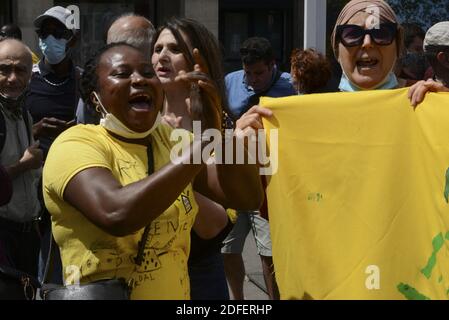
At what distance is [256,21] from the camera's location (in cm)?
1419

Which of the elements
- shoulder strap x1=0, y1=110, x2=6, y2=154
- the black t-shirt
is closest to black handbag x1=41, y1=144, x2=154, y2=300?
shoulder strap x1=0, y1=110, x2=6, y2=154

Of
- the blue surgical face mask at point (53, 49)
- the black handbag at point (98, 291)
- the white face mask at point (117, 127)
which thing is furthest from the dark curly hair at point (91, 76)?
the blue surgical face mask at point (53, 49)

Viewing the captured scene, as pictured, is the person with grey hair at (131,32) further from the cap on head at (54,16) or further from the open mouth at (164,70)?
the cap on head at (54,16)

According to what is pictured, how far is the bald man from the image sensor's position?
17.0 ft

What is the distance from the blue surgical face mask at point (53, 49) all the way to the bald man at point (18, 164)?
930 millimetres

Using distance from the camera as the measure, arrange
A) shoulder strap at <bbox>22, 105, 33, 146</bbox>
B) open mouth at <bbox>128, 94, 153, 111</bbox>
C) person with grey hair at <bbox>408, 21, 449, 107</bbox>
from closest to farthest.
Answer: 1. open mouth at <bbox>128, 94, 153, 111</bbox>
2. person with grey hair at <bbox>408, 21, 449, 107</bbox>
3. shoulder strap at <bbox>22, 105, 33, 146</bbox>

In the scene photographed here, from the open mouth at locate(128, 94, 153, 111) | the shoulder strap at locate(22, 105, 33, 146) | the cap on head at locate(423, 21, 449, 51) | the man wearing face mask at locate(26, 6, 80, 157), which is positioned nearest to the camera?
the open mouth at locate(128, 94, 153, 111)

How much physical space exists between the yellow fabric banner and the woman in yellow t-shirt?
1.35 ft

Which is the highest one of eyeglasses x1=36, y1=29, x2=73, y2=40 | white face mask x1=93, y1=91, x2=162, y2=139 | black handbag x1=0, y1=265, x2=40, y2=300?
eyeglasses x1=36, y1=29, x2=73, y2=40

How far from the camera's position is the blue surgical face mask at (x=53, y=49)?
21.5 feet

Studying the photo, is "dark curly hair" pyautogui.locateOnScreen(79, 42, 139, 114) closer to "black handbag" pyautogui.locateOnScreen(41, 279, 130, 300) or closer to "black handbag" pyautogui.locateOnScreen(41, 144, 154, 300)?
"black handbag" pyautogui.locateOnScreen(41, 144, 154, 300)

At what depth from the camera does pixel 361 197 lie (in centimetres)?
371

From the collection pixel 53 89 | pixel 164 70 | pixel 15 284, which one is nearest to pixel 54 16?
pixel 53 89

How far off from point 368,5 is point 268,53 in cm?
279
